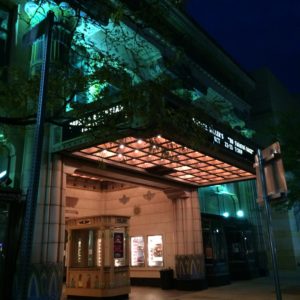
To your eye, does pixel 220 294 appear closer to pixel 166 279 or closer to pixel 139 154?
pixel 166 279

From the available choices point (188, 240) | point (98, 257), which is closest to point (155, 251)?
point (188, 240)

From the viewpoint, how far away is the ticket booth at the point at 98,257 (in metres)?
14.6

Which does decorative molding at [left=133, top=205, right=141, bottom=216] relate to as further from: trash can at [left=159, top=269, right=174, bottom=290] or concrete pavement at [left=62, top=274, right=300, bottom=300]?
concrete pavement at [left=62, top=274, right=300, bottom=300]

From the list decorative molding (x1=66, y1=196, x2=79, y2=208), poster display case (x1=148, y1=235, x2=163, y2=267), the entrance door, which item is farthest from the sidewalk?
the entrance door

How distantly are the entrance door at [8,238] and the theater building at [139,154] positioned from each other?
8 centimetres

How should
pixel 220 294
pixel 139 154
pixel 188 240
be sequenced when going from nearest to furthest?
1. pixel 139 154
2. pixel 220 294
3. pixel 188 240

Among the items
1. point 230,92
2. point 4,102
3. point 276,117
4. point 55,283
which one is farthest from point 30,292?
point 276,117

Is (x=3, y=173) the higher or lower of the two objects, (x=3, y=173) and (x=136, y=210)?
the higher

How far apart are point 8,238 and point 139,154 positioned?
525 cm

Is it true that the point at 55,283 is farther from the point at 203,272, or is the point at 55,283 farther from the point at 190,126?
the point at 203,272

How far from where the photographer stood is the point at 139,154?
13.4 metres

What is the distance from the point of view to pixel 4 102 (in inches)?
373

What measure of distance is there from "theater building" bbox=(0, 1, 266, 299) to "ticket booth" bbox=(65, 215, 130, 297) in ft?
0.35

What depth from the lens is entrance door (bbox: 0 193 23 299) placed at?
1076 cm
